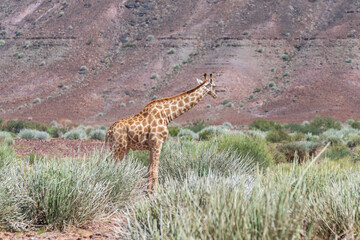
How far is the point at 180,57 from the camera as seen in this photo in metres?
50.0

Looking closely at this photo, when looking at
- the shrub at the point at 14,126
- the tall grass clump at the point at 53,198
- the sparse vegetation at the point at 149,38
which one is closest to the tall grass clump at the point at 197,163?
the tall grass clump at the point at 53,198

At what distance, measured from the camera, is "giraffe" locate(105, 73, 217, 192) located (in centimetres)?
617

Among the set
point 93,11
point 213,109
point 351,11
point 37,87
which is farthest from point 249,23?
point 37,87

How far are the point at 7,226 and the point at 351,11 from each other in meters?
52.9

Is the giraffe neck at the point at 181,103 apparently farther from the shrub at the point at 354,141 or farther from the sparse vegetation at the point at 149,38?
the sparse vegetation at the point at 149,38

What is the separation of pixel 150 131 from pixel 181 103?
69 cm

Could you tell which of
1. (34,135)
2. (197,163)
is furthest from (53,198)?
(34,135)

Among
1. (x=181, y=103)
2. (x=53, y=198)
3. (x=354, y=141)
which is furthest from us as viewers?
(x=354, y=141)

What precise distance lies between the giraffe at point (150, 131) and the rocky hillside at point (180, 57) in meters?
32.0

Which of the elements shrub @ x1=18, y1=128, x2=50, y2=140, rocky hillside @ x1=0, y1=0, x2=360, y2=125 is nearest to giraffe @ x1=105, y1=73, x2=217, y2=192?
shrub @ x1=18, y1=128, x2=50, y2=140

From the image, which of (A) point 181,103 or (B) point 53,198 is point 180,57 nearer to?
(A) point 181,103

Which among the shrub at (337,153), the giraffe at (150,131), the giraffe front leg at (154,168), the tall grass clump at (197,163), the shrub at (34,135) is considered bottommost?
the shrub at (337,153)

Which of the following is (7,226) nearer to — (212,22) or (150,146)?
(150,146)

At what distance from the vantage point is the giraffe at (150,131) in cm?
617
